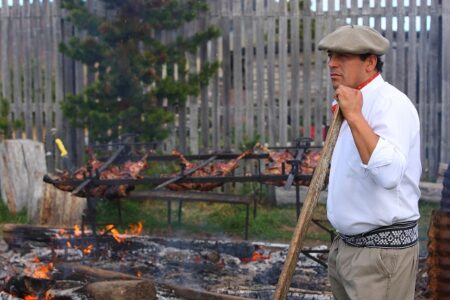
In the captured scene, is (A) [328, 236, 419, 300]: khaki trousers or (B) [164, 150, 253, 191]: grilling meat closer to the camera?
(A) [328, 236, 419, 300]: khaki trousers

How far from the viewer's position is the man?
321 cm

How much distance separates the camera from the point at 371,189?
3256 millimetres

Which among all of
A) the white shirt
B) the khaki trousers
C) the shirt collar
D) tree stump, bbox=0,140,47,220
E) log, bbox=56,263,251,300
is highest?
the shirt collar

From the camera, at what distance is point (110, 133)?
33.4 ft

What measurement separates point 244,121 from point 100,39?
7.66ft

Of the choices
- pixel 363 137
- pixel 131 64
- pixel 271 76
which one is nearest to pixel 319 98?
pixel 271 76

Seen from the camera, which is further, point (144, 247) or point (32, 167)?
point (32, 167)

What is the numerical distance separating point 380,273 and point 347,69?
944mm

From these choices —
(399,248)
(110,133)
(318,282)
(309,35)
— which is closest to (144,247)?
(318,282)

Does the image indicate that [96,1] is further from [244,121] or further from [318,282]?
[318,282]

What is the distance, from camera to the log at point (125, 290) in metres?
5.48

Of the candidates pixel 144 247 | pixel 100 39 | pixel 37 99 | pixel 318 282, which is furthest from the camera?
pixel 37 99

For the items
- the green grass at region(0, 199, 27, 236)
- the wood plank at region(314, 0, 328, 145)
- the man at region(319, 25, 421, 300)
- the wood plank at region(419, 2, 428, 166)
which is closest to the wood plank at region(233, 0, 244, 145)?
the wood plank at region(314, 0, 328, 145)

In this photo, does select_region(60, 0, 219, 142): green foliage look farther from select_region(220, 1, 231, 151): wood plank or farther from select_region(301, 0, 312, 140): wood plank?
select_region(301, 0, 312, 140): wood plank
